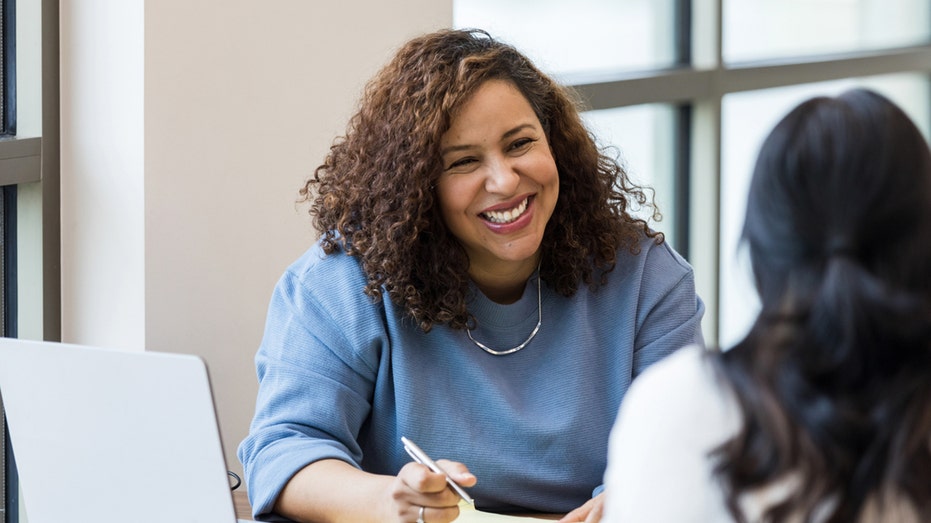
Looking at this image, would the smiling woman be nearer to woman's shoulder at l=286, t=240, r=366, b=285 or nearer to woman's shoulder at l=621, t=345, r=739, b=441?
woman's shoulder at l=286, t=240, r=366, b=285

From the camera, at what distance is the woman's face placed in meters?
1.80

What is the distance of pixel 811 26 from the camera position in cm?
401

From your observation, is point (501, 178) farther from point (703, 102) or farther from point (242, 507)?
point (703, 102)

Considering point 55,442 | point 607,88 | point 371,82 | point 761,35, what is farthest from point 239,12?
point 761,35

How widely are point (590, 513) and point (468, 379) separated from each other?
300 millimetres

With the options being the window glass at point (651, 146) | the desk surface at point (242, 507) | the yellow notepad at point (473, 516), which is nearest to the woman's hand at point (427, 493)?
the yellow notepad at point (473, 516)

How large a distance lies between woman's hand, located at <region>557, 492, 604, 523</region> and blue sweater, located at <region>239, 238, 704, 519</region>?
0.48 feet

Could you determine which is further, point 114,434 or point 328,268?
point 328,268

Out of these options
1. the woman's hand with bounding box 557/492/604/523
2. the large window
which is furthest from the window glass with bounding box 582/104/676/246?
the woman's hand with bounding box 557/492/604/523

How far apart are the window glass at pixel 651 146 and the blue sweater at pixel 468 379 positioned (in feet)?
5.20

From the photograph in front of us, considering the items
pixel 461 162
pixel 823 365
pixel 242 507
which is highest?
pixel 461 162

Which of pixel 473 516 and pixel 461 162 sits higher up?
pixel 461 162

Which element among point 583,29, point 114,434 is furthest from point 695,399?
point 583,29

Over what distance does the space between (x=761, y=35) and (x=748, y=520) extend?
3109 millimetres
